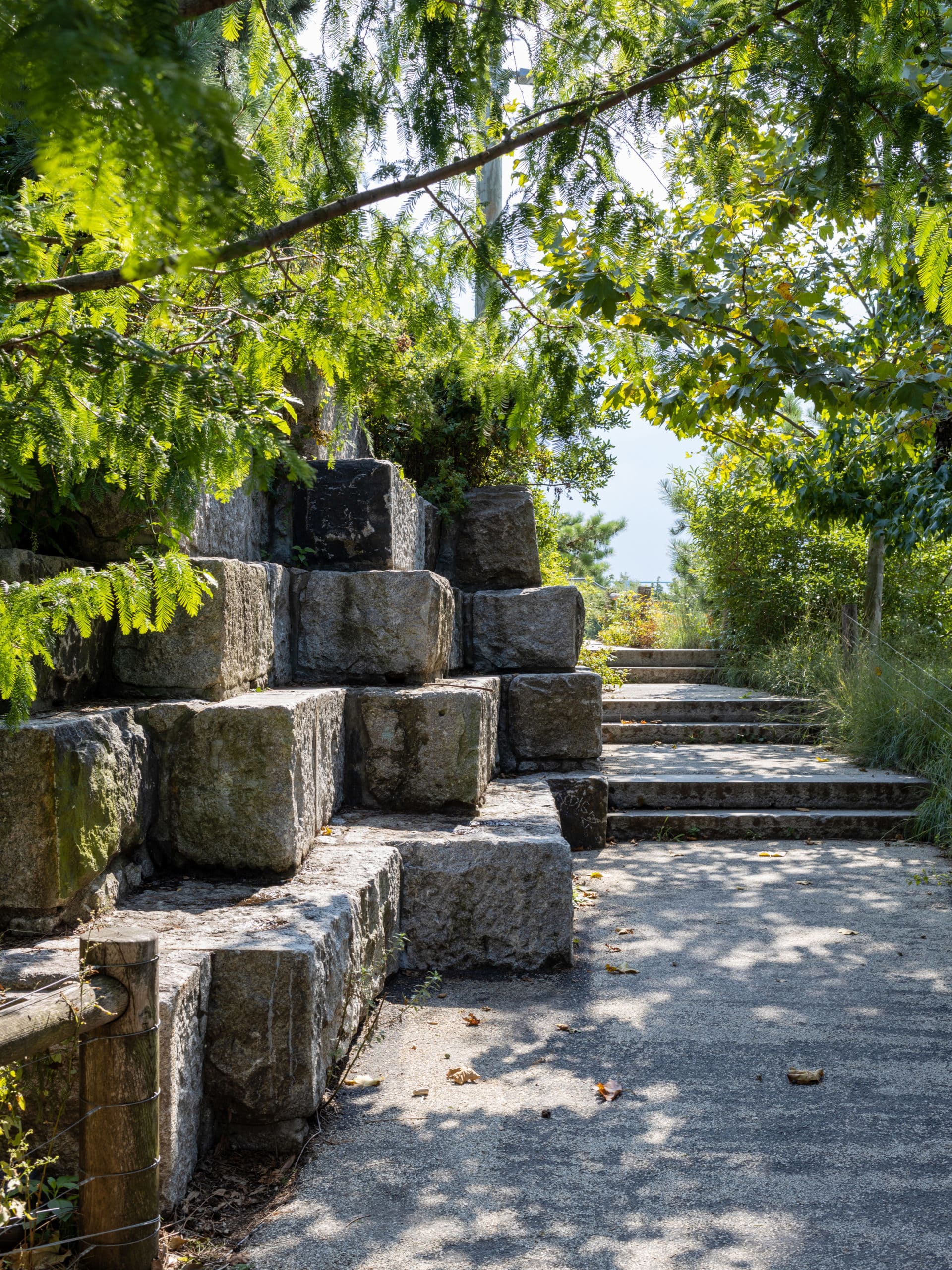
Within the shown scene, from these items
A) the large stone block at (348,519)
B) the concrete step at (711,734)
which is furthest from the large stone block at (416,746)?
the concrete step at (711,734)

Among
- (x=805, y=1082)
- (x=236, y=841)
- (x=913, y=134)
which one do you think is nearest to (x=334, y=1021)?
(x=236, y=841)

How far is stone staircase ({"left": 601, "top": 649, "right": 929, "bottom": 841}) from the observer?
5.91 m

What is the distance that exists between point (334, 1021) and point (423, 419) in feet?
5.16

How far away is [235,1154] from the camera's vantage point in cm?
223

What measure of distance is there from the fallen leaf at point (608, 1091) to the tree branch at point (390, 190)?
7.26 feet

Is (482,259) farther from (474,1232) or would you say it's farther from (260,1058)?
(474,1232)

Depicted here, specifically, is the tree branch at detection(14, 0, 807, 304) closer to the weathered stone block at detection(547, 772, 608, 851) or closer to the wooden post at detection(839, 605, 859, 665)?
the weathered stone block at detection(547, 772, 608, 851)

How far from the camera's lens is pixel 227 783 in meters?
2.87

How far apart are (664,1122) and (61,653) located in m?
2.03

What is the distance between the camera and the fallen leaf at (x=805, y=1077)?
2646 millimetres

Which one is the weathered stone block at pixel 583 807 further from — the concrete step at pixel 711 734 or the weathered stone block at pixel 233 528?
the concrete step at pixel 711 734

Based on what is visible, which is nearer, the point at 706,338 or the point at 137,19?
the point at 137,19

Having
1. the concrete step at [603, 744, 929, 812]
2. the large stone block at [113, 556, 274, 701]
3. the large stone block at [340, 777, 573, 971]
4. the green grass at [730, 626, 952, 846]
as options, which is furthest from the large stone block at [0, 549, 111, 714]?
the green grass at [730, 626, 952, 846]

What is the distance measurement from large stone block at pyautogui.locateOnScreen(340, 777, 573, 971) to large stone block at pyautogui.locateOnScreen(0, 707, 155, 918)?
1.13 metres
